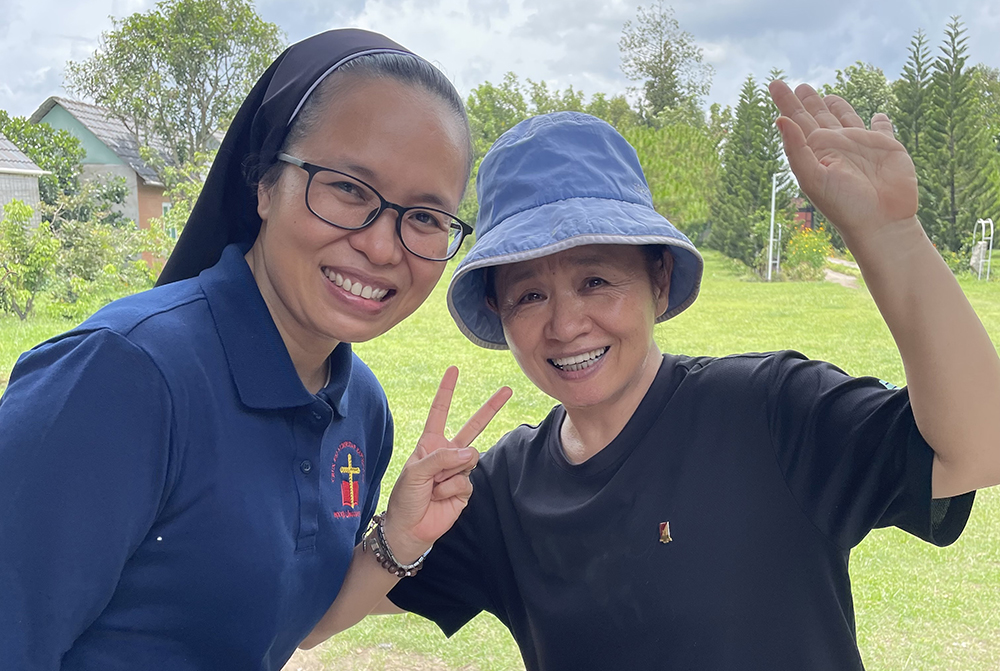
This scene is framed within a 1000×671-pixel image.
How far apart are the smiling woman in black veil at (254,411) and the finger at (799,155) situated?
0.36 meters

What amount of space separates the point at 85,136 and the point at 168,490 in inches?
359

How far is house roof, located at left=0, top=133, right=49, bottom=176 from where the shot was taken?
17.5 feet

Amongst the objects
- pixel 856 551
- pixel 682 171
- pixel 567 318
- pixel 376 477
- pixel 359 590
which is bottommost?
pixel 856 551

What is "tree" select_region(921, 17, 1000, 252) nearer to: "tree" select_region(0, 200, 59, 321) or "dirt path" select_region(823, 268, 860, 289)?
"dirt path" select_region(823, 268, 860, 289)

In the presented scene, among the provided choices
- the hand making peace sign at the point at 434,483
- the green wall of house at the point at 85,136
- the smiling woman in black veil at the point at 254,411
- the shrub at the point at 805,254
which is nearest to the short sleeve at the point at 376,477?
the smiling woman in black veil at the point at 254,411

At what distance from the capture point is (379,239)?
2.93ft

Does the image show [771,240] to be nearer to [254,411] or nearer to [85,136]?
[85,136]

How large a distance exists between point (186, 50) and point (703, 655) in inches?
358

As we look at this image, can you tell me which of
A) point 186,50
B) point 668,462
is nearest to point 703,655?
point 668,462

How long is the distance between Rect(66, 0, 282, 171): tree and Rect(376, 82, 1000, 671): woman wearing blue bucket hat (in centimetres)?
826

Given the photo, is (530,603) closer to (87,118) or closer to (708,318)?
(708,318)

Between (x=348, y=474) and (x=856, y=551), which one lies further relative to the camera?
(x=856, y=551)

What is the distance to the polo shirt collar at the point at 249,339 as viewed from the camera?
853 millimetres

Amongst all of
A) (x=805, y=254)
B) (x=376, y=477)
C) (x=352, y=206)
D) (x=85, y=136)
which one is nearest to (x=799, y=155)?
(x=352, y=206)
